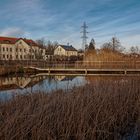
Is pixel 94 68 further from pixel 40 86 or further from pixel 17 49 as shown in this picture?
pixel 17 49

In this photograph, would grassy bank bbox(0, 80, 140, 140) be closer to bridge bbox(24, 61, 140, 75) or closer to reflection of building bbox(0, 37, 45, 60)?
bridge bbox(24, 61, 140, 75)

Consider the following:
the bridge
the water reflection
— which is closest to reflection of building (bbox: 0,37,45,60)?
the bridge

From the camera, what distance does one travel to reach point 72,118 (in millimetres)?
4789

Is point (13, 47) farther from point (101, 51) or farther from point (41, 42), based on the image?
point (101, 51)

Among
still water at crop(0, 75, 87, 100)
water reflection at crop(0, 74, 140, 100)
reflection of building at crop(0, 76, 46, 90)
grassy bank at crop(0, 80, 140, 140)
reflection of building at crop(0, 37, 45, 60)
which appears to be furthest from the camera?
reflection of building at crop(0, 37, 45, 60)

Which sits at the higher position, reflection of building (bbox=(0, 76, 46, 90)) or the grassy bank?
the grassy bank

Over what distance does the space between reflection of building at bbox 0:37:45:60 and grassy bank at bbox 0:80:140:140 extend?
59.1 m

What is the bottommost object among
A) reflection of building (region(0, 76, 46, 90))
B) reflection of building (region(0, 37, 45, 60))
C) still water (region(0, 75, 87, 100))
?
reflection of building (region(0, 76, 46, 90))

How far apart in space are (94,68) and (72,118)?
27.1m

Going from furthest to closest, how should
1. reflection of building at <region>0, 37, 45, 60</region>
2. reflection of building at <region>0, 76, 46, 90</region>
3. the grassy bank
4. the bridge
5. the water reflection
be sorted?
reflection of building at <region>0, 37, 45, 60</region>
the bridge
reflection of building at <region>0, 76, 46, 90</region>
the water reflection
the grassy bank

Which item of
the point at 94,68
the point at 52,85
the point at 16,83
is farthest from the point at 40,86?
the point at 94,68

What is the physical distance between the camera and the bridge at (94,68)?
29750 mm

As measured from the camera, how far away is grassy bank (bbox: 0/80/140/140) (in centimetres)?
417

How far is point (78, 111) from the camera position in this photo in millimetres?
5039
